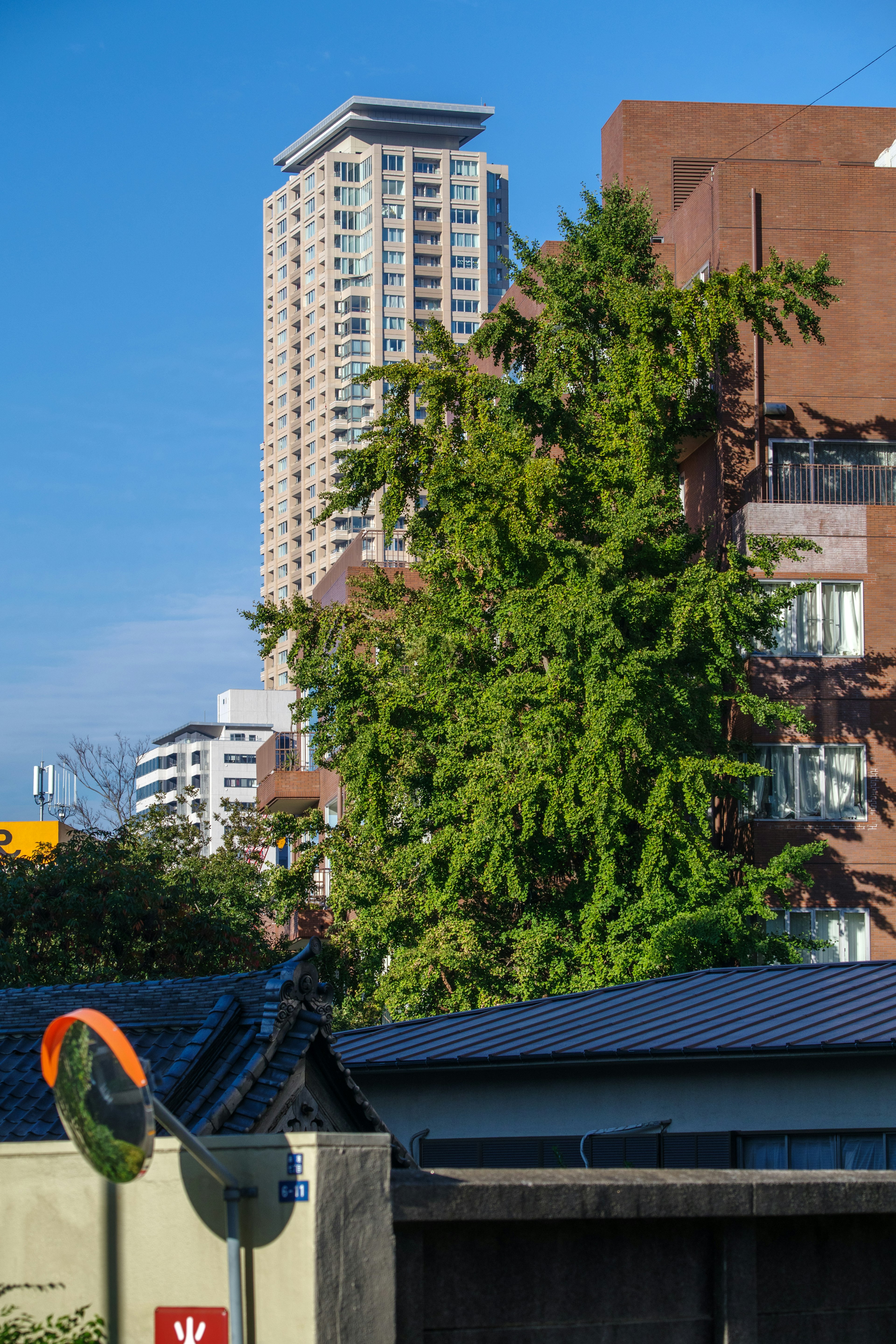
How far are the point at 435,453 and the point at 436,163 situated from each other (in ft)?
504

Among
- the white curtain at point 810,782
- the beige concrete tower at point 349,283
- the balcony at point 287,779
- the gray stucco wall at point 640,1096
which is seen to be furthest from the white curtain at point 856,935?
the beige concrete tower at point 349,283

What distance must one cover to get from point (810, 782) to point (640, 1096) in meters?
18.6

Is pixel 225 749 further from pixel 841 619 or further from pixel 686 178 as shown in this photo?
pixel 841 619

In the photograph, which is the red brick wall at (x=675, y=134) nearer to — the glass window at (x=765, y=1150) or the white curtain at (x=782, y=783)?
the white curtain at (x=782, y=783)

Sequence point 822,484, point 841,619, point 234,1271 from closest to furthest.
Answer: point 234,1271, point 841,619, point 822,484

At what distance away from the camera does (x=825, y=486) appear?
118 feet

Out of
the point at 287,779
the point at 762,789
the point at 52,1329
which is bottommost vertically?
the point at 52,1329

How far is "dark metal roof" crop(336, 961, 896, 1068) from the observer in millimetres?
15094

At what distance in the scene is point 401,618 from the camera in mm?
32312

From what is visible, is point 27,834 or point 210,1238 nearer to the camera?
point 210,1238

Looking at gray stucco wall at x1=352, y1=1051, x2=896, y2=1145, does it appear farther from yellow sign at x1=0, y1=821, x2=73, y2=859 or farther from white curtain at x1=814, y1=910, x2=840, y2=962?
yellow sign at x1=0, y1=821, x2=73, y2=859

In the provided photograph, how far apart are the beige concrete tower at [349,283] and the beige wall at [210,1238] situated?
157 meters

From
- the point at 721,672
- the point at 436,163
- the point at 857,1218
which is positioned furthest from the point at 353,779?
the point at 436,163

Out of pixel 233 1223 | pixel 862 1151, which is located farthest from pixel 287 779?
pixel 233 1223
